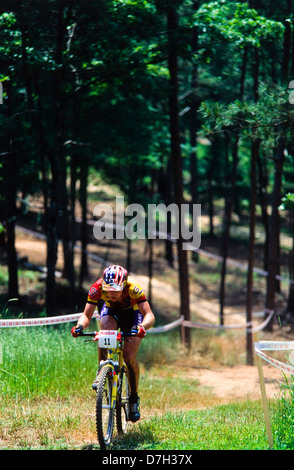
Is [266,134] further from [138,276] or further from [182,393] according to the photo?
[138,276]

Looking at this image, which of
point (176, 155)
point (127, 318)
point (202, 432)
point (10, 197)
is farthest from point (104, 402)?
point (10, 197)

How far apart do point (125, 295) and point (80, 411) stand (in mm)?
1805

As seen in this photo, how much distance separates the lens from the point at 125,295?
21.1 feet

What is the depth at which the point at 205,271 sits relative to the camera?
30109 millimetres

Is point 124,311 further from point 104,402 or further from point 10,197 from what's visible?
point 10,197

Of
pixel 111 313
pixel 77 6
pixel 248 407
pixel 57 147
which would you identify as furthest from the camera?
pixel 57 147

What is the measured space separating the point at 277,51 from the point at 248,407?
12861 millimetres

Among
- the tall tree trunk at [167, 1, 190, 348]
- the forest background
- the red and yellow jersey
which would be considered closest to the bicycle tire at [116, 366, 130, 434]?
the red and yellow jersey

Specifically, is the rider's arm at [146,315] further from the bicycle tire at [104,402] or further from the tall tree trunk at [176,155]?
the tall tree trunk at [176,155]

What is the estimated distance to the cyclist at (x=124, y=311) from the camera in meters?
6.10

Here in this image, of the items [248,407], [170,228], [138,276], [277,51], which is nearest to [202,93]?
[277,51]

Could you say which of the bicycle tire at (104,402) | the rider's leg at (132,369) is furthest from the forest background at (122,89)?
the bicycle tire at (104,402)

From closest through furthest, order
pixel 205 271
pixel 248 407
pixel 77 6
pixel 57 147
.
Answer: pixel 248 407, pixel 77 6, pixel 57 147, pixel 205 271

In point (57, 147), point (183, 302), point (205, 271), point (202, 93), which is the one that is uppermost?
point (202, 93)
